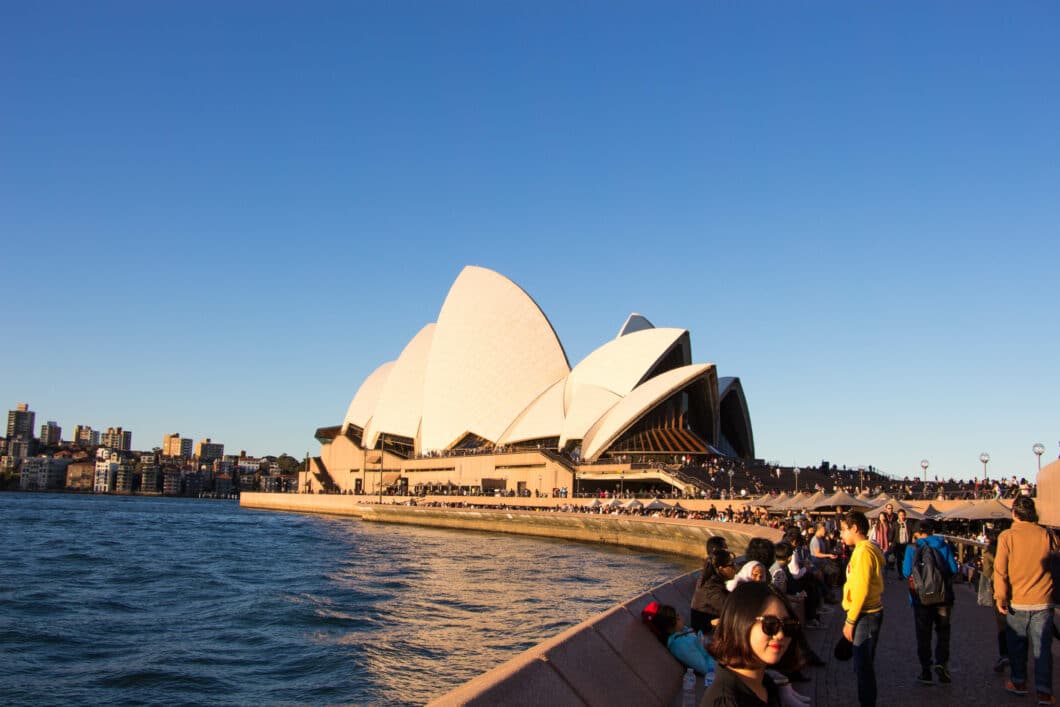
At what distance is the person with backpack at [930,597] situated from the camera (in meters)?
6.01

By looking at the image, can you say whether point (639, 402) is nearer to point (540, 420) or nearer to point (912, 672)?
point (540, 420)

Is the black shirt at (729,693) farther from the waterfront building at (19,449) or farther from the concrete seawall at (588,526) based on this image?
the waterfront building at (19,449)

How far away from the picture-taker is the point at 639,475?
47312 mm

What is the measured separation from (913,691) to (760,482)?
4080 centimetres

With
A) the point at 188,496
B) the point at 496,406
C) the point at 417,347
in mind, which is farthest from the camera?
the point at 188,496

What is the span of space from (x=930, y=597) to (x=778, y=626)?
440cm

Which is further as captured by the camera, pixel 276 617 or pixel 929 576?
pixel 276 617

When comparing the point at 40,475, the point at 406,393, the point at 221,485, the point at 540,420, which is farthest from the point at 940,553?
the point at 40,475

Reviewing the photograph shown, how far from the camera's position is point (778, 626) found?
2.38m

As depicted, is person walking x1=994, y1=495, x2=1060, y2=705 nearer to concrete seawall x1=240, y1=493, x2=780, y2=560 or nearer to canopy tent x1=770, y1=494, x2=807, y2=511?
concrete seawall x1=240, y1=493, x2=780, y2=560

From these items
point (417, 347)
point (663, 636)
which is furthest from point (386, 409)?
point (663, 636)

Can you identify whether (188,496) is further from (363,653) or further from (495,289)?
(363,653)

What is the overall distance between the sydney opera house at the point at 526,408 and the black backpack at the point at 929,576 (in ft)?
131

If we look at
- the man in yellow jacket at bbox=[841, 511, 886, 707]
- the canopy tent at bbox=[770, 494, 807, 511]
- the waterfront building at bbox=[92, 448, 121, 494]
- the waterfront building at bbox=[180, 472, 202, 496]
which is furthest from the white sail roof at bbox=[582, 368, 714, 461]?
the waterfront building at bbox=[92, 448, 121, 494]
